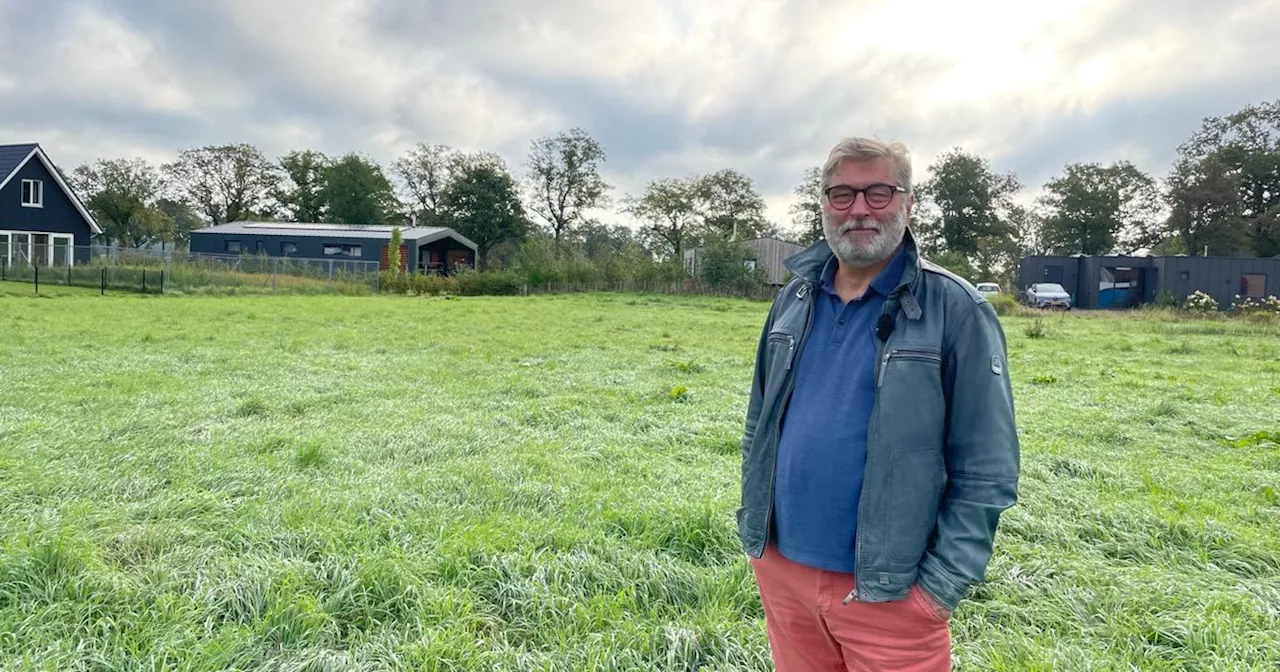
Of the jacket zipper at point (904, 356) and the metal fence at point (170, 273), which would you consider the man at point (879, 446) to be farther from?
the metal fence at point (170, 273)

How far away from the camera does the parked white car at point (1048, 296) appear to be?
30766 mm

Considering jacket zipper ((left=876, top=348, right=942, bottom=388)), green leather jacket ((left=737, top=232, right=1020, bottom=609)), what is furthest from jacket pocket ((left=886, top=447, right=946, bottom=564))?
jacket zipper ((left=876, top=348, right=942, bottom=388))

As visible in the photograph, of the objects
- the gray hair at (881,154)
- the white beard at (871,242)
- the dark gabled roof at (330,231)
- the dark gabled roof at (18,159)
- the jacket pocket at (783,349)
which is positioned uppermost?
the dark gabled roof at (18,159)

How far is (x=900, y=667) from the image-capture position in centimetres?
147

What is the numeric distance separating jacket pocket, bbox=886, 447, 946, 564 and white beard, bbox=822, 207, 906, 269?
17.0 inches

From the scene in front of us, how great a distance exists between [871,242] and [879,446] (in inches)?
17.7

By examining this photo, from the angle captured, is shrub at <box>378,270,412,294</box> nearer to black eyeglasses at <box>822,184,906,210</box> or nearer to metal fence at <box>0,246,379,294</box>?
metal fence at <box>0,246,379,294</box>

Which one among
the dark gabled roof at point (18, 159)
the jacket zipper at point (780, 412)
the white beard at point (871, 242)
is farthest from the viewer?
the dark gabled roof at point (18, 159)

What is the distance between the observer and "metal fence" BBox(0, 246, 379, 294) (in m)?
22.4

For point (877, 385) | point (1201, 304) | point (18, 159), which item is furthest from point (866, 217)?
point (18, 159)

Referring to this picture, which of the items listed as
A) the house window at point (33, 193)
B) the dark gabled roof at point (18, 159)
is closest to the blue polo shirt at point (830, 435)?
the dark gabled roof at point (18, 159)

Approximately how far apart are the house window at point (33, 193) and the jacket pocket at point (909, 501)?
37.8 meters

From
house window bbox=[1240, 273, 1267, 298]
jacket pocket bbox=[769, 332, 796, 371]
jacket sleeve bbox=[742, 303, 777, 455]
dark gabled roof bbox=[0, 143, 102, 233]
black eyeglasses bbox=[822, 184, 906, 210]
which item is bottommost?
jacket sleeve bbox=[742, 303, 777, 455]

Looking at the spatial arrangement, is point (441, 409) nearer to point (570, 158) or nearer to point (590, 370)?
point (590, 370)
